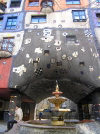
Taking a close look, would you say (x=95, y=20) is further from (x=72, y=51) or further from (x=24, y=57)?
(x=24, y=57)

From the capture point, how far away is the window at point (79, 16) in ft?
42.5

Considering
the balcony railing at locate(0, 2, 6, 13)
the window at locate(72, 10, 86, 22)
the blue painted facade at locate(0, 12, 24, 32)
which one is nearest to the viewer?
the blue painted facade at locate(0, 12, 24, 32)

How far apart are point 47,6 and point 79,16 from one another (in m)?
3.32

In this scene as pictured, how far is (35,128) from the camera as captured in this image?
507 centimetres

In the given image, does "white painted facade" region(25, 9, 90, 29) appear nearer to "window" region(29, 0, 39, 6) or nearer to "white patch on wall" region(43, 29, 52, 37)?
"white patch on wall" region(43, 29, 52, 37)

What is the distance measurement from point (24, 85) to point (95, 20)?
886 cm

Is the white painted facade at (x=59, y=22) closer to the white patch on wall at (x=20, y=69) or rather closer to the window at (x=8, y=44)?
the window at (x=8, y=44)

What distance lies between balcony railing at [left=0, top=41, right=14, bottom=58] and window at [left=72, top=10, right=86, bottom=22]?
649cm

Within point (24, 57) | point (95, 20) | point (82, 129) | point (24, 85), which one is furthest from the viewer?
point (95, 20)

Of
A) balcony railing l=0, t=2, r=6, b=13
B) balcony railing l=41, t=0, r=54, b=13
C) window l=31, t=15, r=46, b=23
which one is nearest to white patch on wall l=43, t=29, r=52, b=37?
window l=31, t=15, r=46, b=23

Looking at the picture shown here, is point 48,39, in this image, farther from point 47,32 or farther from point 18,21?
point 18,21

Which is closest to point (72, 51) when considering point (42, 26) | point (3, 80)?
point (42, 26)

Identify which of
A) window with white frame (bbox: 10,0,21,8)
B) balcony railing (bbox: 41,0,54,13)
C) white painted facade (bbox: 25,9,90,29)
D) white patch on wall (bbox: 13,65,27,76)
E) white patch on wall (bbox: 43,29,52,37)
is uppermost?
window with white frame (bbox: 10,0,21,8)

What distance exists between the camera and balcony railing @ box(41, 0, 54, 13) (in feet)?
44.1
